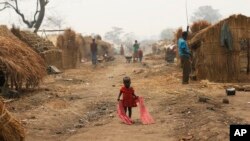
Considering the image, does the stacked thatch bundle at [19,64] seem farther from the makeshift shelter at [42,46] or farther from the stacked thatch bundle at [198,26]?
the stacked thatch bundle at [198,26]

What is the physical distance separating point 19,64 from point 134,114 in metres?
4.50

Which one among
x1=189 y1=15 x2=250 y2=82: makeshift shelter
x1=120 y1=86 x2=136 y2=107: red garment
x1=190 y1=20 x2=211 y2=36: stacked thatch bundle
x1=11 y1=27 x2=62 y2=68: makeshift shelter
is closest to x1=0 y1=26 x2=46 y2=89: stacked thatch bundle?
x1=120 y1=86 x2=136 y2=107: red garment

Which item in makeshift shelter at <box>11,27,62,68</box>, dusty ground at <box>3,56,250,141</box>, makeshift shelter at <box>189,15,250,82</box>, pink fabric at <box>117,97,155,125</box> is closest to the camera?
dusty ground at <box>3,56,250,141</box>

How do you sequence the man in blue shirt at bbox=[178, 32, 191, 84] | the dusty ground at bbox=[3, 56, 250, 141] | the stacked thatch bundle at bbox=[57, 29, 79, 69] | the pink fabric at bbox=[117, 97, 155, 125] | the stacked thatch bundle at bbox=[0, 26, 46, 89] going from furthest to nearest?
1. the stacked thatch bundle at bbox=[57, 29, 79, 69]
2. the man in blue shirt at bbox=[178, 32, 191, 84]
3. the stacked thatch bundle at bbox=[0, 26, 46, 89]
4. the pink fabric at bbox=[117, 97, 155, 125]
5. the dusty ground at bbox=[3, 56, 250, 141]

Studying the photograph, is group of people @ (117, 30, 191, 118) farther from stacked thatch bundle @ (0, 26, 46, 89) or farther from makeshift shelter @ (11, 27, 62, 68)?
makeshift shelter @ (11, 27, 62, 68)

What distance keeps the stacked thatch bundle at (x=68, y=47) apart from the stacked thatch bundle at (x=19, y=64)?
1389 cm

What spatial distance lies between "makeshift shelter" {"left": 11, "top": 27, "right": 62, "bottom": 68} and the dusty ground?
6111 millimetres

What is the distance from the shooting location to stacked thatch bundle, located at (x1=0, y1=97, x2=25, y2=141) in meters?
6.37

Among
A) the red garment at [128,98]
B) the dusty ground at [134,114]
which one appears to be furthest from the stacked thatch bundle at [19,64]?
the red garment at [128,98]

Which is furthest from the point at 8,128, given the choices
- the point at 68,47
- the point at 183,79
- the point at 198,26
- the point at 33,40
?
the point at 68,47

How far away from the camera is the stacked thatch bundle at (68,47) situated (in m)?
29.4

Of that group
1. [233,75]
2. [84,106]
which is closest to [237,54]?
[233,75]

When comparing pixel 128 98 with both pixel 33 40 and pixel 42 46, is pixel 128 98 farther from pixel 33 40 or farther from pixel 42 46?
pixel 42 46

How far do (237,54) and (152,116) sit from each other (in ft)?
24.3
